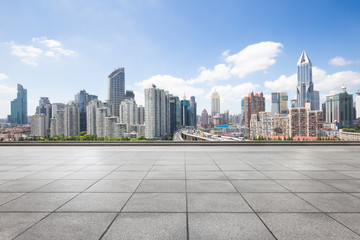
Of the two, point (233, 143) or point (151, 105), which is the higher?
point (151, 105)

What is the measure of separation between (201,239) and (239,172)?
4895 mm

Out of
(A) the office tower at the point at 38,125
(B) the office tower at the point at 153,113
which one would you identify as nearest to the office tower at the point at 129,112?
(B) the office tower at the point at 153,113

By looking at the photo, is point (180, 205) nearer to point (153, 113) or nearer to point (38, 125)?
point (153, 113)

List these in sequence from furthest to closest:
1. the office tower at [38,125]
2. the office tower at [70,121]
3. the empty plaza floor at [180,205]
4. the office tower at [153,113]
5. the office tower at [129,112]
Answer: the office tower at [129,112] < the office tower at [38,125] < the office tower at [70,121] < the office tower at [153,113] < the empty plaza floor at [180,205]

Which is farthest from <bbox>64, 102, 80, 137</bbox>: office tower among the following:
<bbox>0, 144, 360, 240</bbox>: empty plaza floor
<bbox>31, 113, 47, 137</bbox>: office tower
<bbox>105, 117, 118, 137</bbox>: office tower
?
<bbox>0, 144, 360, 240</bbox>: empty plaza floor

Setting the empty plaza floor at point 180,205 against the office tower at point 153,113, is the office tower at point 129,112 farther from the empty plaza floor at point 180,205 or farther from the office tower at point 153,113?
the empty plaza floor at point 180,205

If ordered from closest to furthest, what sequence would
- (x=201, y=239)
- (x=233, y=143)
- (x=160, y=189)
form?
(x=201, y=239) < (x=160, y=189) < (x=233, y=143)

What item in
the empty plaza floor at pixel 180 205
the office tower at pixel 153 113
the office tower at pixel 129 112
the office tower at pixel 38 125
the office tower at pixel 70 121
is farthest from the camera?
the office tower at pixel 129 112

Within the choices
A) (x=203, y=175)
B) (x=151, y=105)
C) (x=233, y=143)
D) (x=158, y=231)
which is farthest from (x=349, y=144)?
(x=151, y=105)

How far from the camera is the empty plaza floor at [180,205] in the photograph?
3322 millimetres

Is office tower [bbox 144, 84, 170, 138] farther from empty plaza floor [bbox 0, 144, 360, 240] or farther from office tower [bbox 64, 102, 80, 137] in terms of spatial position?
empty plaza floor [bbox 0, 144, 360, 240]

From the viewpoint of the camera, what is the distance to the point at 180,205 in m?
4.40

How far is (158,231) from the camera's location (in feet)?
10.8

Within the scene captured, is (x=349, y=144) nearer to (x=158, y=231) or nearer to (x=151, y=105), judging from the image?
(x=158, y=231)
